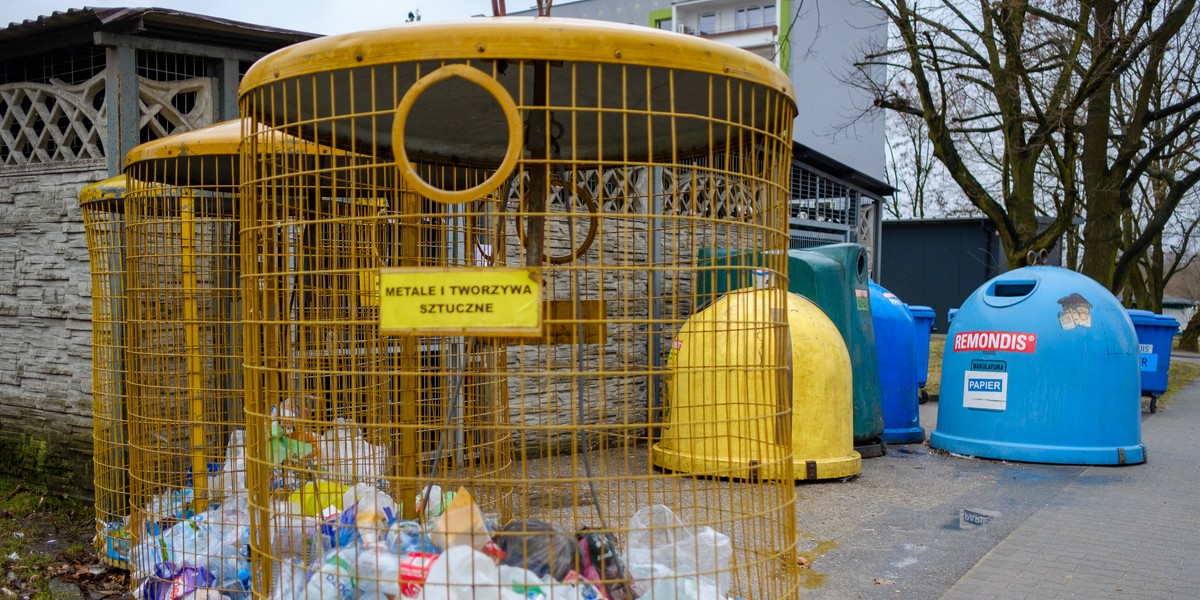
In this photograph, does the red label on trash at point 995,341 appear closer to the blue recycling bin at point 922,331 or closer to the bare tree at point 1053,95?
the blue recycling bin at point 922,331

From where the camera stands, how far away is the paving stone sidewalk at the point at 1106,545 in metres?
4.39

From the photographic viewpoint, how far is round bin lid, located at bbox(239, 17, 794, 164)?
231cm

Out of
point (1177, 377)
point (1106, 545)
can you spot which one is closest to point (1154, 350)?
point (1177, 377)

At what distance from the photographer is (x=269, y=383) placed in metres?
2.76

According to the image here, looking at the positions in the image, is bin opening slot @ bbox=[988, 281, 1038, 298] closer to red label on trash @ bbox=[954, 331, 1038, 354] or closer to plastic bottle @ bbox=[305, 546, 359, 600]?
red label on trash @ bbox=[954, 331, 1038, 354]

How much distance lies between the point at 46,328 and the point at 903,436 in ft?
Answer: 22.7

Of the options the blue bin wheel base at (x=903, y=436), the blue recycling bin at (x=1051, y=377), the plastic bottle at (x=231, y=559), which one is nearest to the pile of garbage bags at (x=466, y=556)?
the plastic bottle at (x=231, y=559)

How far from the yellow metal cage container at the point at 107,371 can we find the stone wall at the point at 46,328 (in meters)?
1.27

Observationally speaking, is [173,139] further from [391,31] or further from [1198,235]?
[1198,235]

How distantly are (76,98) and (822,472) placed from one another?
551cm

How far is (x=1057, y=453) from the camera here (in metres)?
7.37

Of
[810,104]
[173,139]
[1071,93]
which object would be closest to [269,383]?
[173,139]

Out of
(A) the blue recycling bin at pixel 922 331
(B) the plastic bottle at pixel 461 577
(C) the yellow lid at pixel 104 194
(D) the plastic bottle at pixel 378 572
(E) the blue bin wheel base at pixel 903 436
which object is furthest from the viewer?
(A) the blue recycling bin at pixel 922 331

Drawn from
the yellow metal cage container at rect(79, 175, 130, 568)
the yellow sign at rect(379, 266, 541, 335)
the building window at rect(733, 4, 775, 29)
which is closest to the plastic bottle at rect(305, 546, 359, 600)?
the yellow sign at rect(379, 266, 541, 335)
